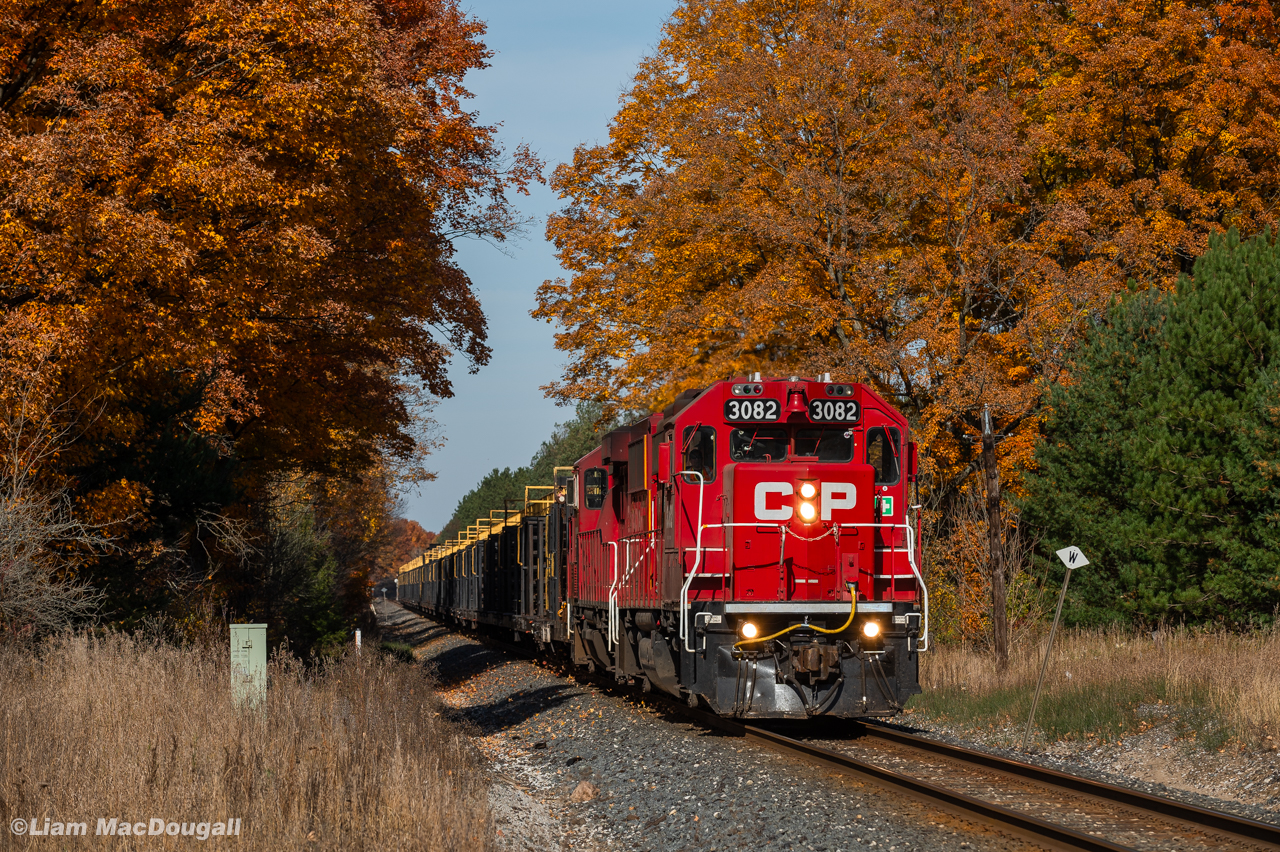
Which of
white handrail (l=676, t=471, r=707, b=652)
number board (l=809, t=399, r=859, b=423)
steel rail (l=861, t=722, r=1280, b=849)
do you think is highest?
number board (l=809, t=399, r=859, b=423)

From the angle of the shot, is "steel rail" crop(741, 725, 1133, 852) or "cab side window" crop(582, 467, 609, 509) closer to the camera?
"steel rail" crop(741, 725, 1133, 852)

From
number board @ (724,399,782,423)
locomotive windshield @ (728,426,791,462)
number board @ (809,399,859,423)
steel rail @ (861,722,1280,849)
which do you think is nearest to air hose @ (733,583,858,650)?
steel rail @ (861,722,1280,849)

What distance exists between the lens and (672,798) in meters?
9.60

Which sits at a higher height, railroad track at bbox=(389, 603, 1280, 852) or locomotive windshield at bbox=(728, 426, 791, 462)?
locomotive windshield at bbox=(728, 426, 791, 462)

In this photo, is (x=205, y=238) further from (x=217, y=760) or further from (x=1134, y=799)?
(x=1134, y=799)

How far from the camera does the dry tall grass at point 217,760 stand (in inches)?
275

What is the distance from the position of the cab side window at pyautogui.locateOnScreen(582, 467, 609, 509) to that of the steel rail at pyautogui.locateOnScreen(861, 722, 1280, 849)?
6.01 meters

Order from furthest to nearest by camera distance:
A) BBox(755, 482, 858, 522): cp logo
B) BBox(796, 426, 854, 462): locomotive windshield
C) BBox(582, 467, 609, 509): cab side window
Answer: BBox(582, 467, 609, 509): cab side window
BBox(796, 426, 854, 462): locomotive windshield
BBox(755, 482, 858, 522): cp logo

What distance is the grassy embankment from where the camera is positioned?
11641 mm

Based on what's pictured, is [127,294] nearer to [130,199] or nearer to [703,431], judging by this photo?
[130,199]

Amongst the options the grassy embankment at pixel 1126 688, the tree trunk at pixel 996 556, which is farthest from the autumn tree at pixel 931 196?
the grassy embankment at pixel 1126 688

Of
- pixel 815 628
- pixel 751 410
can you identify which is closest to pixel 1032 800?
pixel 815 628

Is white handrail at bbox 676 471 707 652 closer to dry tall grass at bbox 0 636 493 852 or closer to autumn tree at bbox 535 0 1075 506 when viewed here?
dry tall grass at bbox 0 636 493 852

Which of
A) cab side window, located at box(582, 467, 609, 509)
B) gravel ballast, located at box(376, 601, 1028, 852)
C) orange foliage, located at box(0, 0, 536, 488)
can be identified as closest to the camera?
gravel ballast, located at box(376, 601, 1028, 852)
